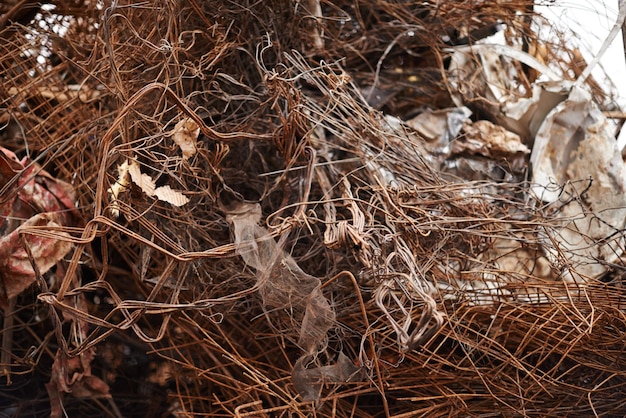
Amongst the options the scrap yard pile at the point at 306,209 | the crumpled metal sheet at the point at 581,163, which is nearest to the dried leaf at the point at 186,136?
the scrap yard pile at the point at 306,209

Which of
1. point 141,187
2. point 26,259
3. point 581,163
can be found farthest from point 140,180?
point 581,163

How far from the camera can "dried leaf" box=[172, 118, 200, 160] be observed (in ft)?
2.82

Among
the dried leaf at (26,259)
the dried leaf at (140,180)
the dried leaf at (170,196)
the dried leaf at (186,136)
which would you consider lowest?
the dried leaf at (26,259)

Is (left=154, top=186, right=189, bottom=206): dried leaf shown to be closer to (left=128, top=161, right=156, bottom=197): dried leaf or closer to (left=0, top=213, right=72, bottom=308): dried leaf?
(left=128, top=161, right=156, bottom=197): dried leaf

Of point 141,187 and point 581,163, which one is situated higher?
point 141,187

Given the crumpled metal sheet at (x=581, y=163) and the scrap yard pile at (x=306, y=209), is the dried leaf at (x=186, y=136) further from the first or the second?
the crumpled metal sheet at (x=581, y=163)

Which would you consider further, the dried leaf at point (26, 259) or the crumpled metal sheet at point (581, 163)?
the crumpled metal sheet at point (581, 163)

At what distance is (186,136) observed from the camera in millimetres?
862

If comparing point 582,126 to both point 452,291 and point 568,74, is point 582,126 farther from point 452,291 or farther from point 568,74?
point 452,291

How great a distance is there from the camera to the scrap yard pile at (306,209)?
831 mm

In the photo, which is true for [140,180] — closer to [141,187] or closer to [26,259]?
[141,187]

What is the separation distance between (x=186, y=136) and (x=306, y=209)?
195 mm

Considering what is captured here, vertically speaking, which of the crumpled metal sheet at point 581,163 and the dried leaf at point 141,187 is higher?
the dried leaf at point 141,187

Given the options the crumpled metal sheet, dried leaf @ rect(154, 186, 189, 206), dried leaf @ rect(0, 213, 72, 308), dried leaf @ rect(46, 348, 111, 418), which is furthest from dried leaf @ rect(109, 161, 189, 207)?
the crumpled metal sheet
